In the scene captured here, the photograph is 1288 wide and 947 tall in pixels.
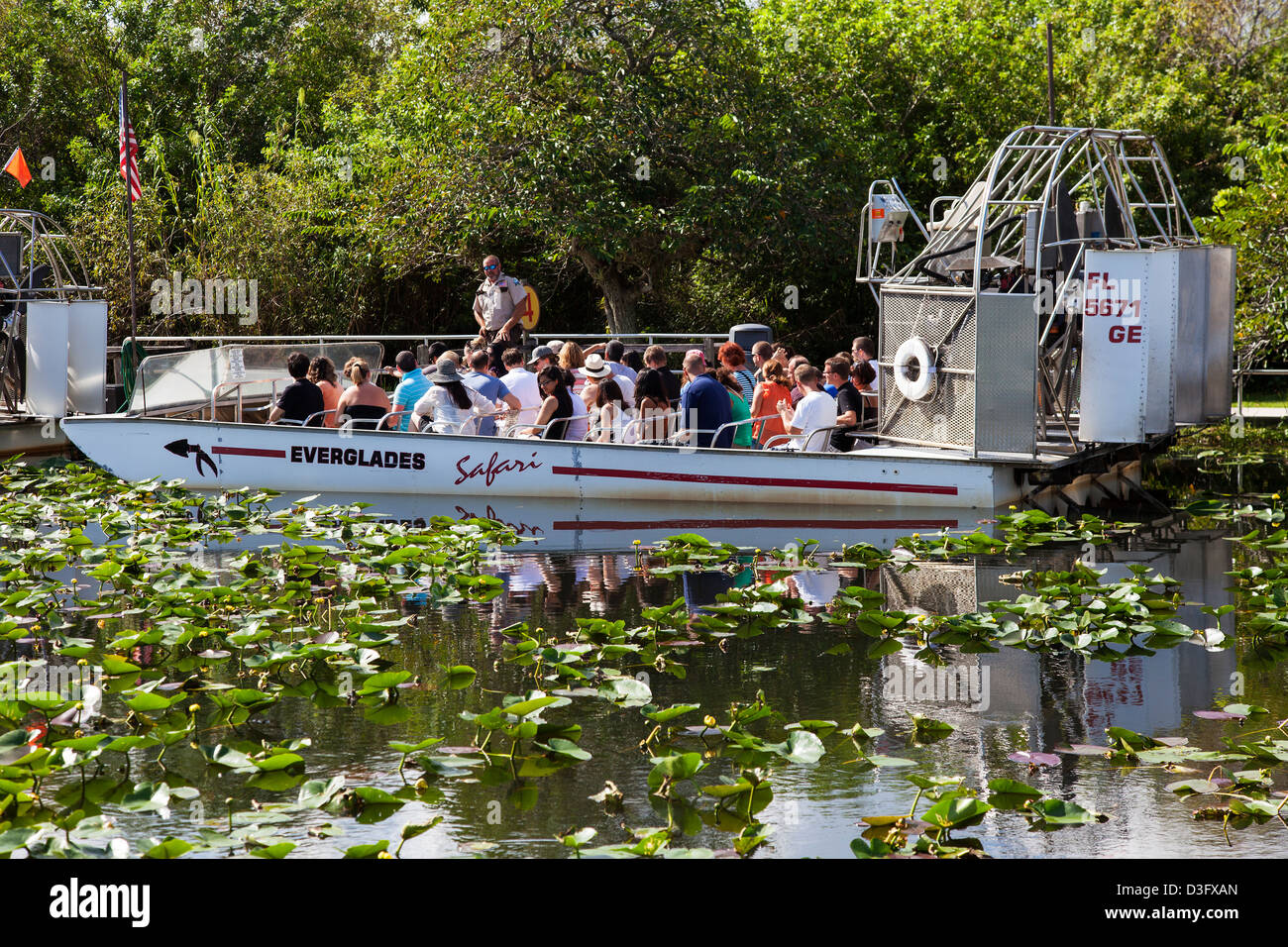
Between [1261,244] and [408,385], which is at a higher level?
[1261,244]

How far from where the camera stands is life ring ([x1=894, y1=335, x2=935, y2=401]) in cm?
1279

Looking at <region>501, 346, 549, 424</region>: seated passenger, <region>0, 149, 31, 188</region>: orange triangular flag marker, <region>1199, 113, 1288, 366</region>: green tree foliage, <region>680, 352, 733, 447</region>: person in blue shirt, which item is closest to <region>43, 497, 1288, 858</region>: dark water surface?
<region>680, 352, 733, 447</region>: person in blue shirt

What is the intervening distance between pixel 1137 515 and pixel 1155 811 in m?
8.21

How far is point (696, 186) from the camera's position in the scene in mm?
21797

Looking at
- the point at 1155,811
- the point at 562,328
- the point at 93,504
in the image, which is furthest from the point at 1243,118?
the point at 1155,811

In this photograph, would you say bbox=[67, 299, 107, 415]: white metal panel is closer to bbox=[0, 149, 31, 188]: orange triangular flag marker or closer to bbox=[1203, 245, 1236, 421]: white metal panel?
bbox=[0, 149, 31, 188]: orange triangular flag marker

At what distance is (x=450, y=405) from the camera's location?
46.7 feet

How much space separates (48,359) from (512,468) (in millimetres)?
7314

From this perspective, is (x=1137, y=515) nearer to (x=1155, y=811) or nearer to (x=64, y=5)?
(x=1155, y=811)

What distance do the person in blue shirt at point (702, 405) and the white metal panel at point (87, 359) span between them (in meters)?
8.51

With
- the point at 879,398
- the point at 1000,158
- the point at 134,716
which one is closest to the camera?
the point at 134,716

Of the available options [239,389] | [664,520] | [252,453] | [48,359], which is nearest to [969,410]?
[664,520]

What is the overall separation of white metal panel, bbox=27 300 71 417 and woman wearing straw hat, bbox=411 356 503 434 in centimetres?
592

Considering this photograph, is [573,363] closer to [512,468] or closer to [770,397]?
[512,468]
